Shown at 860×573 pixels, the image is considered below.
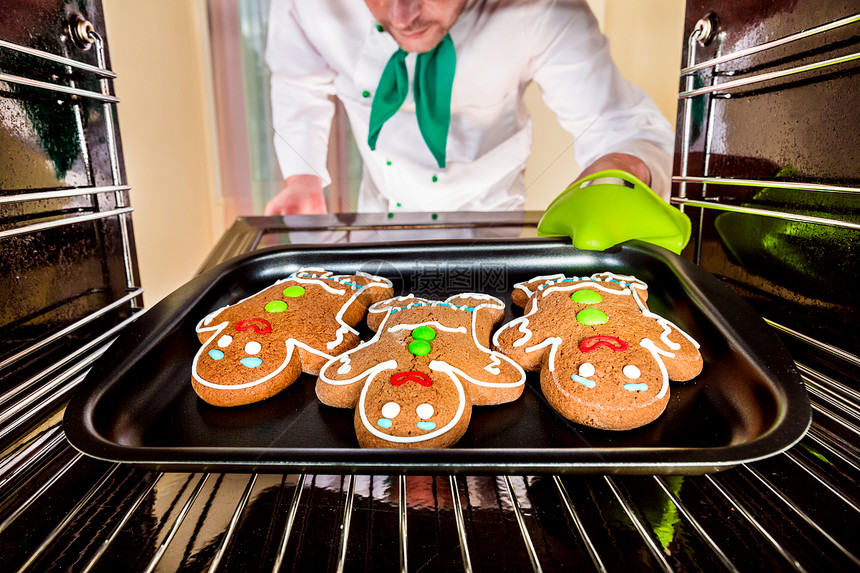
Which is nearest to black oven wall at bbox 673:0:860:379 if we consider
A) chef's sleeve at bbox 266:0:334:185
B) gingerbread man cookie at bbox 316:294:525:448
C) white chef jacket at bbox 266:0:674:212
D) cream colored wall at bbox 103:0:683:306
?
gingerbread man cookie at bbox 316:294:525:448

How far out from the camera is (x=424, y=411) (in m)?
0.51

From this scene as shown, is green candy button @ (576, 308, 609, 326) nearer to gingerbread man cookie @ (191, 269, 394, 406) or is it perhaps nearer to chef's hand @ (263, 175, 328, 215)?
gingerbread man cookie @ (191, 269, 394, 406)

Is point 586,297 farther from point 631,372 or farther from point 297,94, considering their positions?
point 297,94

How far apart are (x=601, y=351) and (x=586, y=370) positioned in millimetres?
47

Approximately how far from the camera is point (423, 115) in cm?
176

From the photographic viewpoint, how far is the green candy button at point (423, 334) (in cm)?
64

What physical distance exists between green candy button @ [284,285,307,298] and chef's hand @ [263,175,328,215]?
1.28 meters

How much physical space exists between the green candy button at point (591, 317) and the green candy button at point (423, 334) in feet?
0.66

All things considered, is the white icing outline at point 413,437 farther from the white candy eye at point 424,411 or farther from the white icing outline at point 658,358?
Result: the white icing outline at point 658,358

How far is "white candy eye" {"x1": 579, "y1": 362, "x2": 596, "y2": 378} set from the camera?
0.57 m

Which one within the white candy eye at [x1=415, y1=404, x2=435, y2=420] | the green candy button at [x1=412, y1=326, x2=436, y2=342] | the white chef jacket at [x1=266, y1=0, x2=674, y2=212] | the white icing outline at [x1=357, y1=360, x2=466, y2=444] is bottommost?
the white icing outline at [x1=357, y1=360, x2=466, y2=444]

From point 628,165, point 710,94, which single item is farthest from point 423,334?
point 628,165

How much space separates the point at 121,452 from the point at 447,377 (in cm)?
32

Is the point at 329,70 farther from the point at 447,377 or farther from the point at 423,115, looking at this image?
the point at 447,377
